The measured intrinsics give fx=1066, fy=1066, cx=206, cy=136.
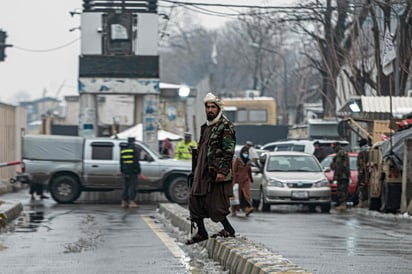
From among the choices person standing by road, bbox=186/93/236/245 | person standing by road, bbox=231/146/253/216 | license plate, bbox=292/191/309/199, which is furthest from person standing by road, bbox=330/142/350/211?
person standing by road, bbox=186/93/236/245

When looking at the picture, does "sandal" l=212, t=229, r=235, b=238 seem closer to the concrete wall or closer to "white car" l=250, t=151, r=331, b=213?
"white car" l=250, t=151, r=331, b=213

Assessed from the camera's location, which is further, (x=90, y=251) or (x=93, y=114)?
(x=93, y=114)

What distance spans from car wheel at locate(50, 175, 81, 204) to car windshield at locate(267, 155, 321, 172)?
18.3 ft

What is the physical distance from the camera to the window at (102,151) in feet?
97.6

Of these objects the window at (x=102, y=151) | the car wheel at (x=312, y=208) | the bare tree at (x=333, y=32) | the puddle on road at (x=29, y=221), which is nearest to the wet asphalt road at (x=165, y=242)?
the puddle on road at (x=29, y=221)

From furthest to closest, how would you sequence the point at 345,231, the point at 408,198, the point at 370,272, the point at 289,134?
the point at 289,134 → the point at 408,198 → the point at 345,231 → the point at 370,272

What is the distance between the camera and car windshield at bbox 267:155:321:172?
89.3 ft

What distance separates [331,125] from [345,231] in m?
24.2

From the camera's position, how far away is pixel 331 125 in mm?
42469

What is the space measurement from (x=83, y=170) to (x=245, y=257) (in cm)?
1879

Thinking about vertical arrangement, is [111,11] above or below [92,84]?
above

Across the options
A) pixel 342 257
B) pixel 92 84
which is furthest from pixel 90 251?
pixel 92 84

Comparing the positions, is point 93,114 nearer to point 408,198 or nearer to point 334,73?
point 334,73

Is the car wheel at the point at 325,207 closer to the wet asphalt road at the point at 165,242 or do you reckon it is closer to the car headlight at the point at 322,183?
the car headlight at the point at 322,183
